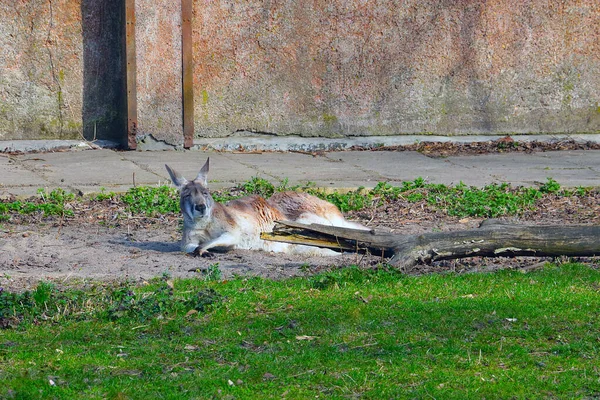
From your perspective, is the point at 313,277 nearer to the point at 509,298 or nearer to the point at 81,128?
the point at 509,298

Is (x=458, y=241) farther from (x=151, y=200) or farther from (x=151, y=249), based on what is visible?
(x=151, y=200)

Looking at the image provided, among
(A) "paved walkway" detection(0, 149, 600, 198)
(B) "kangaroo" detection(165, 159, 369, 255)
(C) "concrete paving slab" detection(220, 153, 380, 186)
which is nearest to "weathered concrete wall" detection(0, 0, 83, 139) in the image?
(A) "paved walkway" detection(0, 149, 600, 198)

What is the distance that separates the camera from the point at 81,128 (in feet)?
38.4

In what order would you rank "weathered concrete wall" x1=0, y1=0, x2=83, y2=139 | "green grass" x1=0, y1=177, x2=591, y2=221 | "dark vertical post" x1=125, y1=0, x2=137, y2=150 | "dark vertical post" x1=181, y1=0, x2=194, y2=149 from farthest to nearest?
"dark vertical post" x1=181, y1=0, x2=194, y2=149, "weathered concrete wall" x1=0, y1=0, x2=83, y2=139, "dark vertical post" x1=125, y1=0, x2=137, y2=150, "green grass" x1=0, y1=177, x2=591, y2=221

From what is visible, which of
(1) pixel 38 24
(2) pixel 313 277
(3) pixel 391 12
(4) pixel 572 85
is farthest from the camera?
(4) pixel 572 85

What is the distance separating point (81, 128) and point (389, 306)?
7323 mm

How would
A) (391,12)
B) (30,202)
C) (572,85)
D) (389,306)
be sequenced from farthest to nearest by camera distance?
(572,85), (391,12), (30,202), (389,306)

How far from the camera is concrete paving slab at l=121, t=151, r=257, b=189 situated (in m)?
10.0

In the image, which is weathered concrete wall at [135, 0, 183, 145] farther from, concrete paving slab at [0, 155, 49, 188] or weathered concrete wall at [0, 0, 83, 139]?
concrete paving slab at [0, 155, 49, 188]

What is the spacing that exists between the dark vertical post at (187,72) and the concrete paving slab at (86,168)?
3.29ft

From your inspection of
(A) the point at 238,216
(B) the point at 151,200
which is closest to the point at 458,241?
(A) the point at 238,216

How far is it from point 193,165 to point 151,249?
10.7ft

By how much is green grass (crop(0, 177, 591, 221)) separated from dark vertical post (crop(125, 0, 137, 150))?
7.57 feet

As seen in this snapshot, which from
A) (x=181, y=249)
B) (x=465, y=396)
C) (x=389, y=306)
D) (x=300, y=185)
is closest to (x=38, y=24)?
(x=300, y=185)
